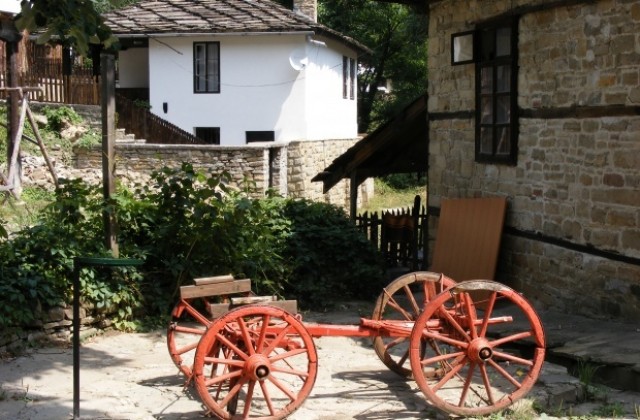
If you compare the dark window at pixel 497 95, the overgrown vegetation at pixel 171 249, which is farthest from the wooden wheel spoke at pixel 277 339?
the dark window at pixel 497 95

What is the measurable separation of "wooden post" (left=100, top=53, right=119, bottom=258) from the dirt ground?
1.25 metres

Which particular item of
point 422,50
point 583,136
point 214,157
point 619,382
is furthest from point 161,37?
point 619,382

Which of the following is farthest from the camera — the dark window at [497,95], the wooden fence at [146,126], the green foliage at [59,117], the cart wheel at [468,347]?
the wooden fence at [146,126]

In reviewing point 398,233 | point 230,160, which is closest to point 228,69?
point 230,160

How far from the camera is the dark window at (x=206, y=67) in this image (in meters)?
24.1

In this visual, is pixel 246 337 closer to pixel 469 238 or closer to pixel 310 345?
pixel 310 345

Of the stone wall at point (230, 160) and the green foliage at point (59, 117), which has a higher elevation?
the green foliage at point (59, 117)

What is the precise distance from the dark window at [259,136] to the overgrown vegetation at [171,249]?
13.4 m

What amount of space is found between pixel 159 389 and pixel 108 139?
10.0 feet

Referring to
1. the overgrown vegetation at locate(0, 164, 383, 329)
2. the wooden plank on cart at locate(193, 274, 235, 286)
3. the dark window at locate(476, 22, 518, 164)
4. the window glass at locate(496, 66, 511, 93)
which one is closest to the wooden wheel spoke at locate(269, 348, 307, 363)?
the wooden plank on cart at locate(193, 274, 235, 286)

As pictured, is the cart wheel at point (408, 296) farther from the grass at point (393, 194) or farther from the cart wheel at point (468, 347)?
the grass at point (393, 194)

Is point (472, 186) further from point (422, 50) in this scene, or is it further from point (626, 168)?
point (422, 50)

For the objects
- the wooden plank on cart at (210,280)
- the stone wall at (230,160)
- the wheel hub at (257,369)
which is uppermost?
the stone wall at (230,160)

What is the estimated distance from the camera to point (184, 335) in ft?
28.8
